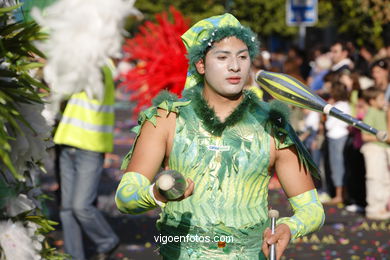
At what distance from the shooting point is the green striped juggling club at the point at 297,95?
383 cm

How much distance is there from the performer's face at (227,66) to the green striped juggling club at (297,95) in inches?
8.3

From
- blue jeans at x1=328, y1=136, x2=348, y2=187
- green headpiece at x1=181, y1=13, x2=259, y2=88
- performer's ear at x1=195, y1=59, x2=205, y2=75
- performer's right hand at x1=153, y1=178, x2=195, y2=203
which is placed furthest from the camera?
blue jeans at x1=328, y1=136, x2=348, y2=187

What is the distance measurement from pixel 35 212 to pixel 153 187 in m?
1.11

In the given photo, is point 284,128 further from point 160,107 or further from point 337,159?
point 337,159

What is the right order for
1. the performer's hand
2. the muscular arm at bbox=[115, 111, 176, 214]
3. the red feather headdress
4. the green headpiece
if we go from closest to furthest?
1. the performer's hand
2. the muscular arm at bbox=[115, 111, 176, 214]
3. the green headpiece
4. the red feather headdress

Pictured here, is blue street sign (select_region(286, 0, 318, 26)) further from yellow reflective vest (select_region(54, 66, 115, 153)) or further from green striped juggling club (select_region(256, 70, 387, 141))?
green striped juggling club (select_region(256, 70, 387, 141))

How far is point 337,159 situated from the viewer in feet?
36.6

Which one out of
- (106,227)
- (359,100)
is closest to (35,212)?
(106,227)

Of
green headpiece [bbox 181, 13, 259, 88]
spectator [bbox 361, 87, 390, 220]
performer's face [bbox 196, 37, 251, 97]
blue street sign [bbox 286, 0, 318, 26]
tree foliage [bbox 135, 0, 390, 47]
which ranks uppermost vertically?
tree foliage [bbox 135, 0, 390, 47]

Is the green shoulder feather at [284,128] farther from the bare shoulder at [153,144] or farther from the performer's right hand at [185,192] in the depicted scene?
the performer's right hand at [185,192]

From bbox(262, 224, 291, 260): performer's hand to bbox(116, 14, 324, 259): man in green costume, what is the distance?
0.71 ft

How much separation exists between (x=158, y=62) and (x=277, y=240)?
593cm

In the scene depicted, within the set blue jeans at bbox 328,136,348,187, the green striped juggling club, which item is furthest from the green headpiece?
blue jeans at bbox 328,136,348,187

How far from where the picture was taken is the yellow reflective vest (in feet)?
22.7
